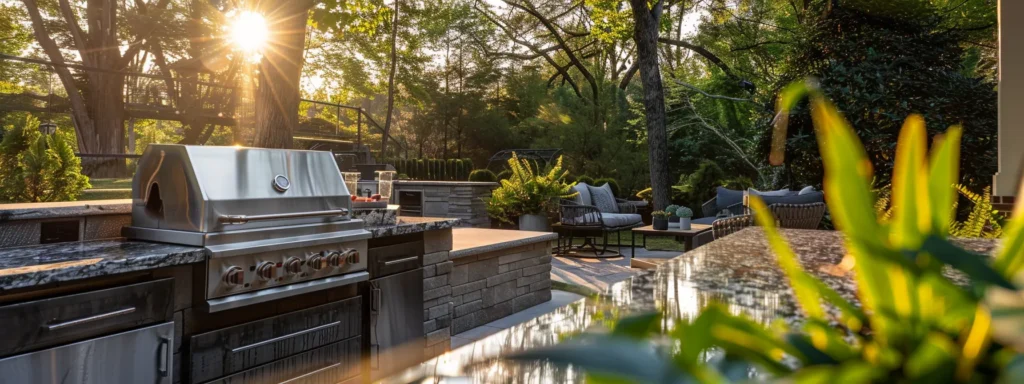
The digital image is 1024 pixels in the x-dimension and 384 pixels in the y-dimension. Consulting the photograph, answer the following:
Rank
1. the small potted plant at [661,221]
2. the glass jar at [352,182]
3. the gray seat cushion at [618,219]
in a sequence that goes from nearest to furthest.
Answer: the glass jar at [352,182], the small potted plant at [661,221], the gray seat cushion at [618,219]

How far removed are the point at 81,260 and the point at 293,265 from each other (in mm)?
804

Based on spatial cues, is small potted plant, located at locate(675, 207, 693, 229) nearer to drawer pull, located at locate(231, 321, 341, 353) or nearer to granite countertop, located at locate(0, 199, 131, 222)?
drawer pull, located at locate(231, 321, 341, 353)

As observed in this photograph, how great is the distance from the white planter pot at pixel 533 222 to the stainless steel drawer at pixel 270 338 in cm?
630

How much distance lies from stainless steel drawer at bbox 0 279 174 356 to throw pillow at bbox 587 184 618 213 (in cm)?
787

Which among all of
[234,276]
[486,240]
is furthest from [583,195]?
[234,276]

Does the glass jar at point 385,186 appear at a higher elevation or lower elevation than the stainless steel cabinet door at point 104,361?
higher

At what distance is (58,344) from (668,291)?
197 cm

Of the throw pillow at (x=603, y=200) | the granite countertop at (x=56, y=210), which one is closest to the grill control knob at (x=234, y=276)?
the granite countertop at (x=56, y=210)

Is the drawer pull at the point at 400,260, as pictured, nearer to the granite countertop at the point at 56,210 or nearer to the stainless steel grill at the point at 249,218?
the stainless steel grill at the point at 249,218

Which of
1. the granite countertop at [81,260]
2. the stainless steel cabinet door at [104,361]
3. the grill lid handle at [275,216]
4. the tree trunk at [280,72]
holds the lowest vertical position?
the stainless steel cabinet door at [104,361]

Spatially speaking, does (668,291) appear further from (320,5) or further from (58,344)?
(320,5)

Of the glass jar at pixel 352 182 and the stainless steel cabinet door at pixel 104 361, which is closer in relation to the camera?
the stainless steel cabinet door at pixel 104 361

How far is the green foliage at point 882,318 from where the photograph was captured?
29cm

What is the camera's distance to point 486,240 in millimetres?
5203
